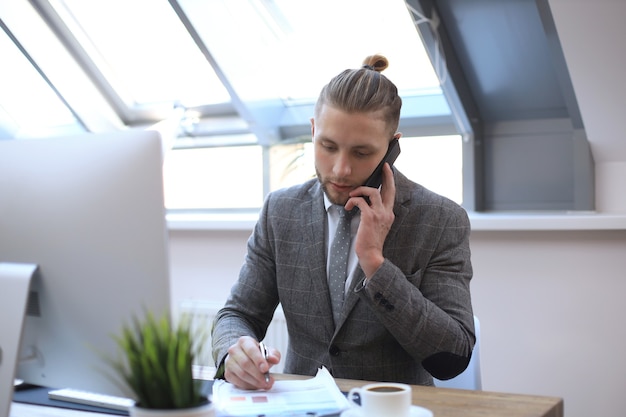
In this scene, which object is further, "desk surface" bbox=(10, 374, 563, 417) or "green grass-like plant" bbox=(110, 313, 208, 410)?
"desk surface" bbox=(10, 374, 563, 417)

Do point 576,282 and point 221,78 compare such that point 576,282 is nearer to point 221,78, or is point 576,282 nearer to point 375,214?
point 375,214

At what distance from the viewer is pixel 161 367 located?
957 millimetres

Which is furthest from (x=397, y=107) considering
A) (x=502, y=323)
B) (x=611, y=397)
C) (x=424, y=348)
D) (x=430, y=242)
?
(x=611, y=397)

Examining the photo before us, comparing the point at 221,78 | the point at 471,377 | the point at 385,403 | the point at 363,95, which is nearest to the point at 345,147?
the point at 363,95

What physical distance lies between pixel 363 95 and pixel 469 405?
2.49 feet

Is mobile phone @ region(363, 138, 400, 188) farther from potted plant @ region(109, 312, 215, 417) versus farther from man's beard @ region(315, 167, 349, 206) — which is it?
potted plant @ region(109, 312, 215, 417)

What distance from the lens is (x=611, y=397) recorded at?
7.84ft

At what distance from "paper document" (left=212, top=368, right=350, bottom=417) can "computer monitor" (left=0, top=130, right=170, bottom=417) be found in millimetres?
238

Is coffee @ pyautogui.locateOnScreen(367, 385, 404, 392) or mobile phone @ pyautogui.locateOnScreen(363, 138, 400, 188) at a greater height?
mobile phone @ pyautogui.locateOnScreen(363, 138, 400, 188)

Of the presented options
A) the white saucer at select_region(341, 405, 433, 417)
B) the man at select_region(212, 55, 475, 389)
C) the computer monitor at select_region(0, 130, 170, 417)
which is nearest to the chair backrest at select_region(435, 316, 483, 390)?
the man at select_region(212, 55, 475, 389)

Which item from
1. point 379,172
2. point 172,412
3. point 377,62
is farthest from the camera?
point 377,62

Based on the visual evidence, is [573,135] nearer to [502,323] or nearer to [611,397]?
[502,323]

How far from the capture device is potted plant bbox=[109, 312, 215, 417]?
95 cm

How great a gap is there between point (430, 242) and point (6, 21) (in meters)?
2.26
